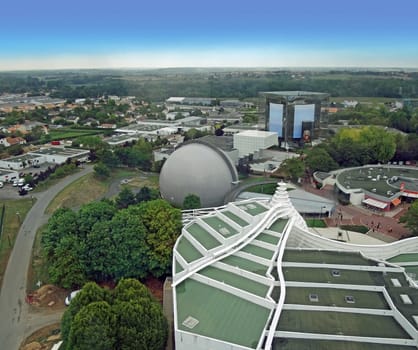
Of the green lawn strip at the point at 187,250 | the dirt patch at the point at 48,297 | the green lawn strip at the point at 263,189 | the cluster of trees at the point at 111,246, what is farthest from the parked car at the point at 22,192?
the green lawn strip at the point at 187,250

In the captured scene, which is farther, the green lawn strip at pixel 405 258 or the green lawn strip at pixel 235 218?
the green lawn strip at pixel 235 218

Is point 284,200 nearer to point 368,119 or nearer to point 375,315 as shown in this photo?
point 375,315

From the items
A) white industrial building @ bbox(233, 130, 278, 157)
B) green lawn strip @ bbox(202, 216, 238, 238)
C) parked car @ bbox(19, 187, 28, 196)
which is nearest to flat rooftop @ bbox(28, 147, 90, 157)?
parked car @ bbox(19, 187, 28, 196)

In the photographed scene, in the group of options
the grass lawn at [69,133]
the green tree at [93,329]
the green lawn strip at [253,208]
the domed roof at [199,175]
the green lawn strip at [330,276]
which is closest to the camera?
the green tree at [93,329]

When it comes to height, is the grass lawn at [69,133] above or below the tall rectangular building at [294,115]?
below

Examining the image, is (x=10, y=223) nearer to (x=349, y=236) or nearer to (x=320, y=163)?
(x=349, y=236)

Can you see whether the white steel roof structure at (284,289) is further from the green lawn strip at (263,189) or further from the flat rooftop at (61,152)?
the flat rooftop at (61,152)

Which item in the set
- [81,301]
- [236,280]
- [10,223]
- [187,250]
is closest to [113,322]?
[81,301]
